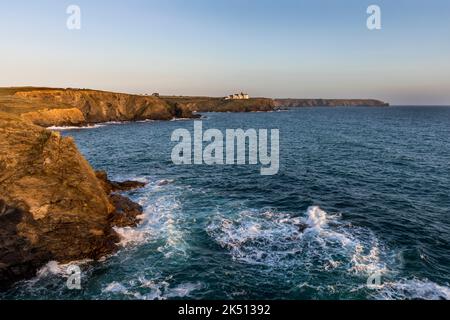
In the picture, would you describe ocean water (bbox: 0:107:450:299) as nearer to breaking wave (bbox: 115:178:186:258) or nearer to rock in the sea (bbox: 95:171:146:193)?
breaking wave (bbox: 115:178:186:258)

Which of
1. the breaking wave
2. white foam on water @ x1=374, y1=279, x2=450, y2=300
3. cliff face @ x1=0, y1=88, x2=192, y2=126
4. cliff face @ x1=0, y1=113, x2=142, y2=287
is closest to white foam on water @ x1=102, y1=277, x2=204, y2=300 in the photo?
the breaking wave

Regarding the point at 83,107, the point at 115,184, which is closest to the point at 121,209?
the point at 115,184

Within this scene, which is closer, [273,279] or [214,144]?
[273,279]

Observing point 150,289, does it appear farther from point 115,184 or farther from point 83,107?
point 83,107

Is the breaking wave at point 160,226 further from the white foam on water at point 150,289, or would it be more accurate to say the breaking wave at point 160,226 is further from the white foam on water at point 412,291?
the white foam on water at point 412,291

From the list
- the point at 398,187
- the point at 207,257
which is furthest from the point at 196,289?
the point at 398,187

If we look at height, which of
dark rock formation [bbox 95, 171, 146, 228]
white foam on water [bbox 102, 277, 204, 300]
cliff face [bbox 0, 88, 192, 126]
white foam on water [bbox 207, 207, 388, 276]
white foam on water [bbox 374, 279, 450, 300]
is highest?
cliff face [bbox 0, 88, 192, 126]

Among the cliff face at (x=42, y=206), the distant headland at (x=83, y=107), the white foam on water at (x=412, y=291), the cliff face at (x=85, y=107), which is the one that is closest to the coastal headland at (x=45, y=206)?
the cliff face at (x=42, y=206)

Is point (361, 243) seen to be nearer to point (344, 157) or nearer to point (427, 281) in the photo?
point (427, 281)
